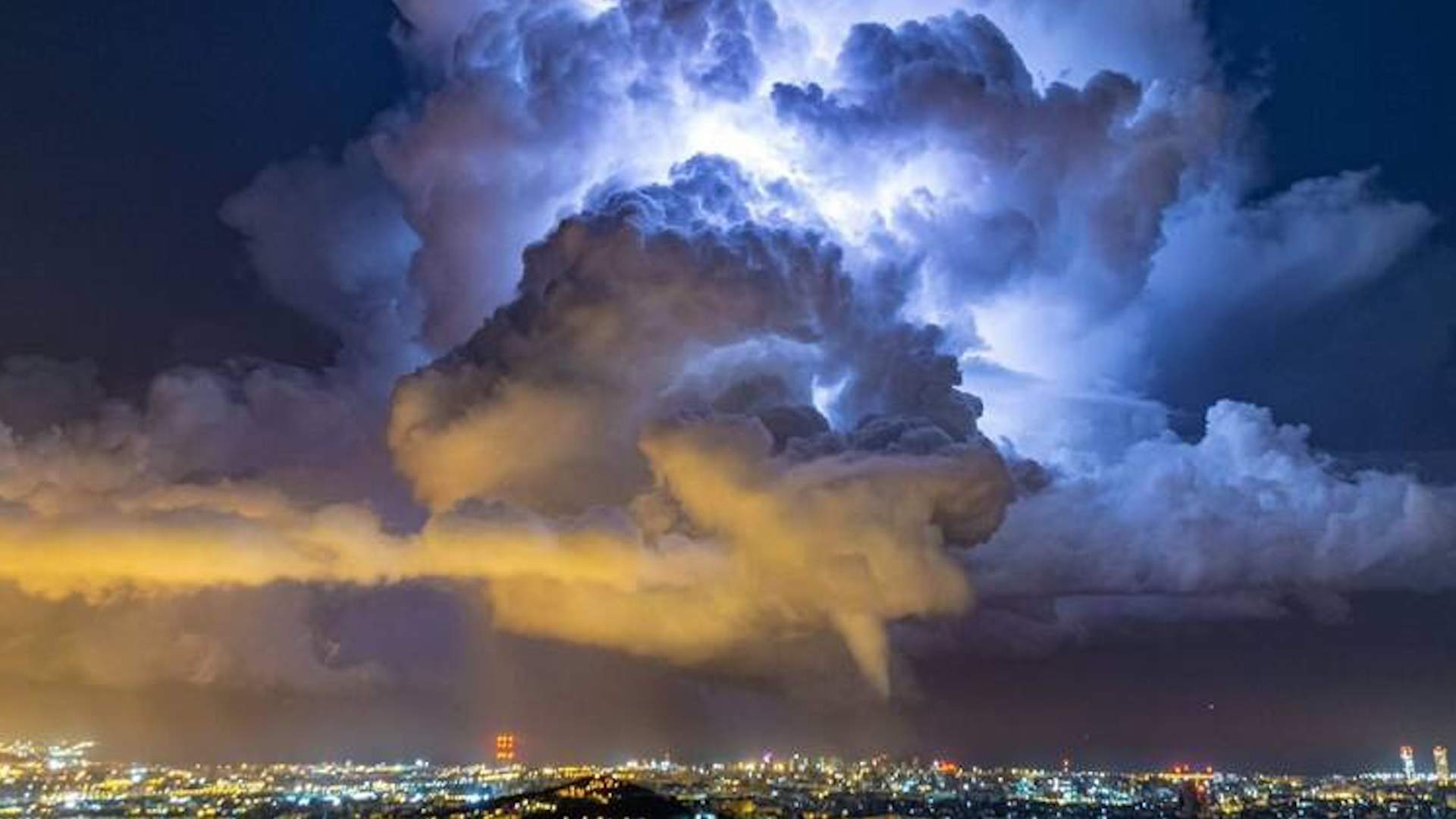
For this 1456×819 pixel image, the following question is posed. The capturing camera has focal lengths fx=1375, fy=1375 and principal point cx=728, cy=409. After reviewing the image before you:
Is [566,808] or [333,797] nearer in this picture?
[566,808]

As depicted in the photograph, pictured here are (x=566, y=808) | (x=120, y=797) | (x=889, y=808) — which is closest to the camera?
(x=566, y=808)

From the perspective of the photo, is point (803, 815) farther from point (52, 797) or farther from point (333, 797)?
point (52, 797)

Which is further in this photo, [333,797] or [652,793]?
[333,797]

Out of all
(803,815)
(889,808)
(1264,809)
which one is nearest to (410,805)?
(803,815)

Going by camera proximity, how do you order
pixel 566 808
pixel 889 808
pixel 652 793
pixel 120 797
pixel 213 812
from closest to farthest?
pixel 566 808 < pixel 652 793 < pixel 213 812 < pixel 889 808 < pixel 120 797

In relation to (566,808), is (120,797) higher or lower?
higher

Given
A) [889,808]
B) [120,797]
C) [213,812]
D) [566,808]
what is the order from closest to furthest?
[566,808], [213,812], [889,808], [120,797]

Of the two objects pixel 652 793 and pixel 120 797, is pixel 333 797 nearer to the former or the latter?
pixel 120 797

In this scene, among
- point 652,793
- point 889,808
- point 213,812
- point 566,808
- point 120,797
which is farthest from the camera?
point 120,797

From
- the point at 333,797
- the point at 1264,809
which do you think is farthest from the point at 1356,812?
the point at 333,797
